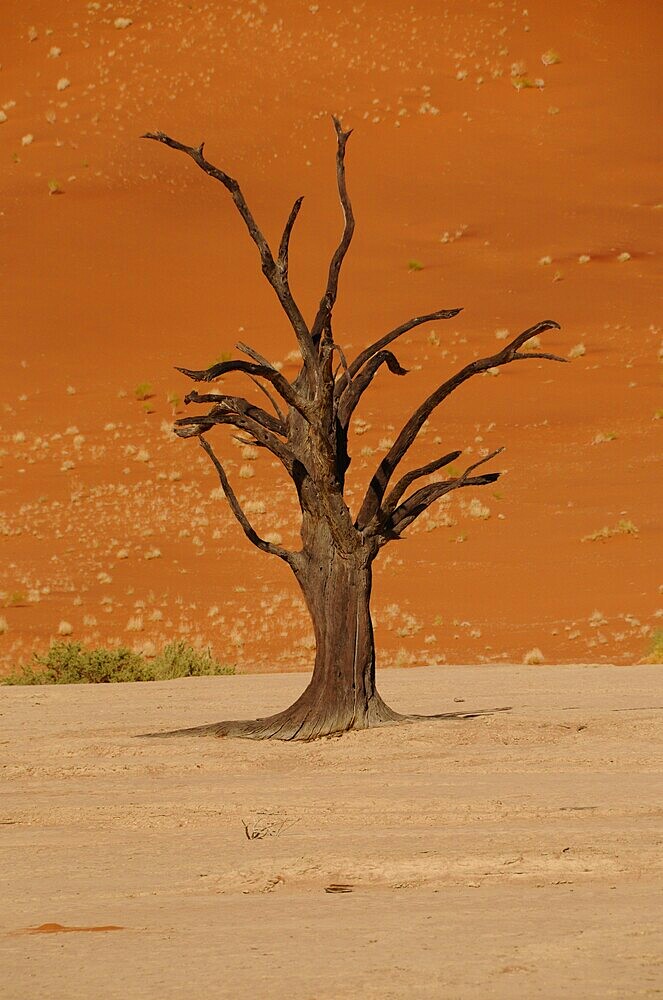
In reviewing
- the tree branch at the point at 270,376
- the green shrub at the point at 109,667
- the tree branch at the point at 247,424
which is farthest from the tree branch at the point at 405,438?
the green shrub at the point at 109,667

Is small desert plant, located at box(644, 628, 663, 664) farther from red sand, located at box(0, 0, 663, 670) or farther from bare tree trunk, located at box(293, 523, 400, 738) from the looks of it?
bare tree trunk, located at box(293, 523, 400, 738)

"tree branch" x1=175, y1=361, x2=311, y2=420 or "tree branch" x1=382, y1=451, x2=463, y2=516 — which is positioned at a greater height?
"tree branch" x1=175, y1=361, x2=311, y2=420

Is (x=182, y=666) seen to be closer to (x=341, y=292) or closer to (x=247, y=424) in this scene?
(x=247, y=424)

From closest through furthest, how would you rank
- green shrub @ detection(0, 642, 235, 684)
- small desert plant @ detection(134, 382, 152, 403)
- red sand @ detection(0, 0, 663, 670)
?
green shrub @ detection(0, 642, 235, 684)
red sand @ detection(0, 0, 663, 670)
small desert plant @ detection(134, 382, 152, 403)

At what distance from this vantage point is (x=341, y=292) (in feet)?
156

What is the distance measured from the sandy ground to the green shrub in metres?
5.33

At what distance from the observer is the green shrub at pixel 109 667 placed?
802 inches

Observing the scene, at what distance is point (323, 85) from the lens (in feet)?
197

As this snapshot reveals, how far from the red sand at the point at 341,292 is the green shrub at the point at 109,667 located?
2.53 metres

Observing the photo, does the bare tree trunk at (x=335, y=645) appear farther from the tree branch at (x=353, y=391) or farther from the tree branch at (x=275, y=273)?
the tree branch at (x=275, y=273)

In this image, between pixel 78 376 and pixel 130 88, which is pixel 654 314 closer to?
pixel 78 376

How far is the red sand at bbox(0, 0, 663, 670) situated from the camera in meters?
27.2

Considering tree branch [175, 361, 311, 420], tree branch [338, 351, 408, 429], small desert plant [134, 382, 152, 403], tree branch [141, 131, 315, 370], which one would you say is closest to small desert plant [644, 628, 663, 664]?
tree branch [338, 351, 408, 429]

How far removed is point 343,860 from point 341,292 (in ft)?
132
